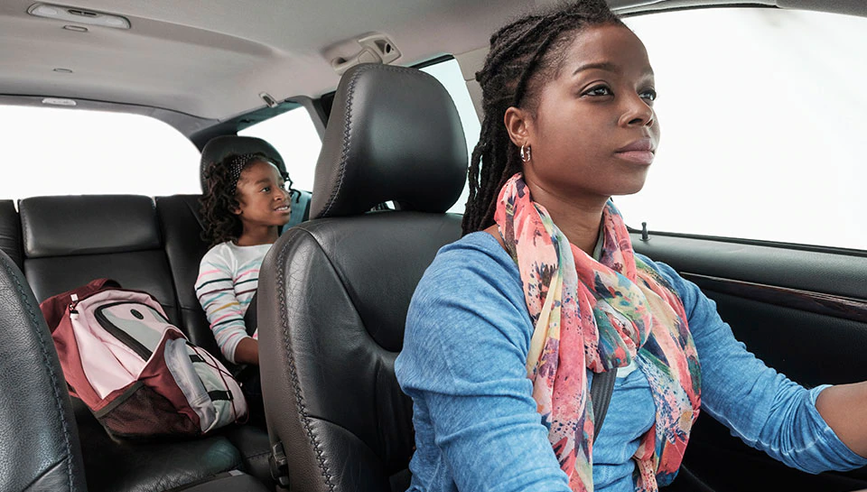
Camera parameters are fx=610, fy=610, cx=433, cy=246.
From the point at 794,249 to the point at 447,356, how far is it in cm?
109

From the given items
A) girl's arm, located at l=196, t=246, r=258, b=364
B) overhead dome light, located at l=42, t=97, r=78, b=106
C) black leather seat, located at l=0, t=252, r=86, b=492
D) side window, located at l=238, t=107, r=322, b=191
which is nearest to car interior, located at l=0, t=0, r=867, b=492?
black leather seat, located at l=0, t=252, r=86, b=492

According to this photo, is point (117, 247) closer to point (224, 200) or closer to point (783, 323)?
point (224, 200)

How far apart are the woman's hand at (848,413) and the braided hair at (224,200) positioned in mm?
2084

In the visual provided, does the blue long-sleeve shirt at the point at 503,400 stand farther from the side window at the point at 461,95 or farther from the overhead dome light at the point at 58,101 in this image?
the overhead dome light at the point at 58,101

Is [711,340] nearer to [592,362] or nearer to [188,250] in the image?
[592,362]

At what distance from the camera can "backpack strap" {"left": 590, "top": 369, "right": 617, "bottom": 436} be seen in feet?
2.91

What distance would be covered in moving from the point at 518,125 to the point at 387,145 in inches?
16.2

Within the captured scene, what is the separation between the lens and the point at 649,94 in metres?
0.94

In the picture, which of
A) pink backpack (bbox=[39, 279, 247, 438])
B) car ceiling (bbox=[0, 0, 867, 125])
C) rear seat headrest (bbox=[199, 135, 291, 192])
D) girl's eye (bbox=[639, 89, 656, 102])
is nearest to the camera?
girl's eye (bbox=[639, 89, 656, 102])

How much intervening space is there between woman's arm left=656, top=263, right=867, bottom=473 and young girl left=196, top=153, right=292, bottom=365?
156 cm

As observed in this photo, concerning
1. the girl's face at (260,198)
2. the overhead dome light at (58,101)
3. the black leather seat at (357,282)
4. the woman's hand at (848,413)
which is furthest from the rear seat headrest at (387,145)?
the overhead dome light at (58,101)

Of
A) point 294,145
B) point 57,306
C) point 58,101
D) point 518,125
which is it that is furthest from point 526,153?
point 58,101

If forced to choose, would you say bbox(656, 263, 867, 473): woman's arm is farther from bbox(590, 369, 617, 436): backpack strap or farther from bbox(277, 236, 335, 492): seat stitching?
bbox(277, 236, 335, 492): seat stitching

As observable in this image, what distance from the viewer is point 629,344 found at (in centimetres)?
91
